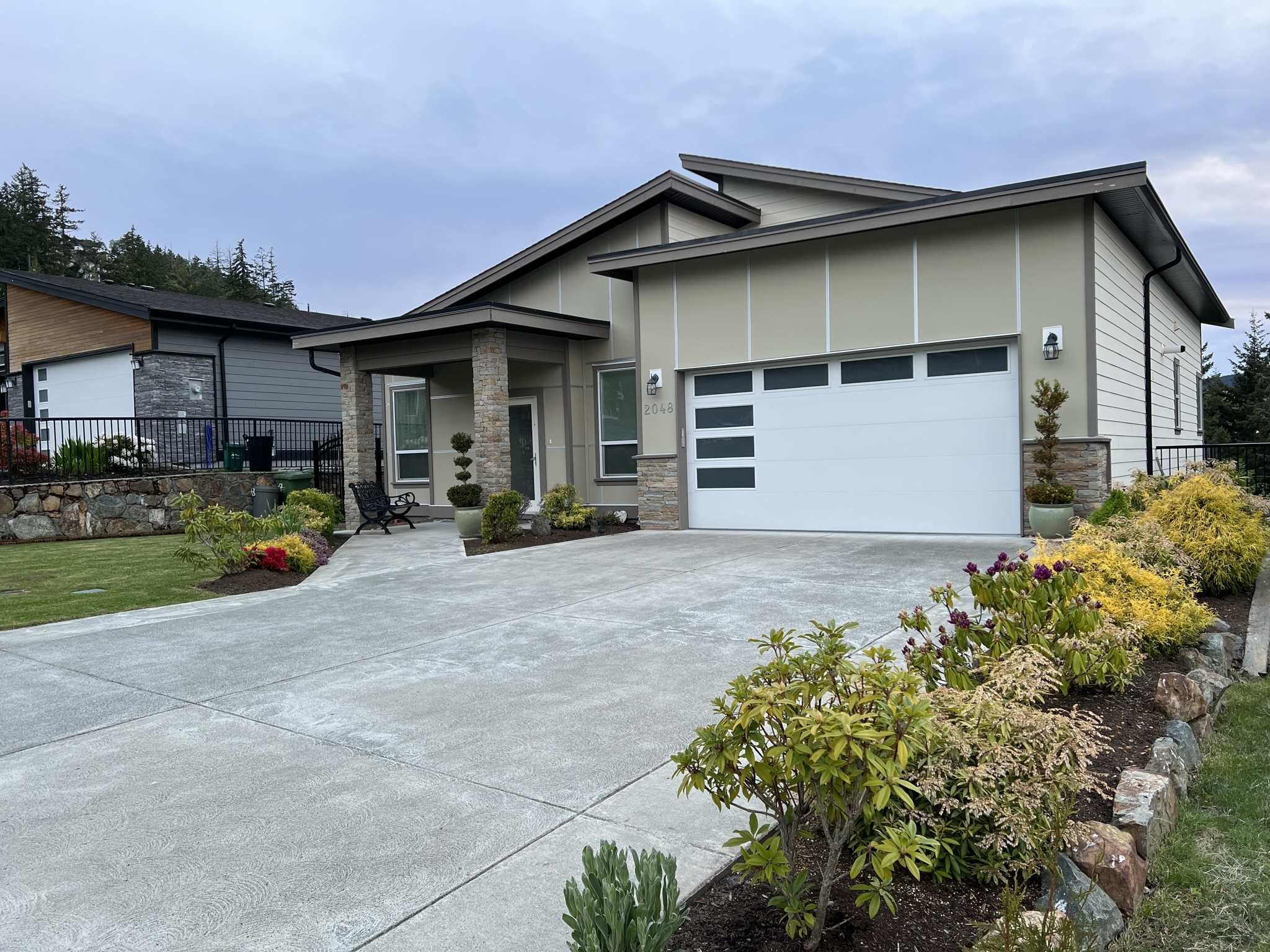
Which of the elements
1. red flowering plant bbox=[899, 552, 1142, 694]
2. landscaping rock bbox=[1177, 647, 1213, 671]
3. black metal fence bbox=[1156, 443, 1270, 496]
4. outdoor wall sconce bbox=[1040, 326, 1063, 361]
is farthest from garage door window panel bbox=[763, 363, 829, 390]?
red flowering plant bbox=[899, 552, 1142, 694]

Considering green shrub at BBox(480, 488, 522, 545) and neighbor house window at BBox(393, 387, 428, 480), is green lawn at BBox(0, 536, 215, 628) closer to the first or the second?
green shrub at BBox(480, 488, 522, 545)

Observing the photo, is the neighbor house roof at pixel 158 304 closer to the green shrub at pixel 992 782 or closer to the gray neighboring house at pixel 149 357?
the gray neighboring house at pixel 149 357

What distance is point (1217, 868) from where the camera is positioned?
109 inches

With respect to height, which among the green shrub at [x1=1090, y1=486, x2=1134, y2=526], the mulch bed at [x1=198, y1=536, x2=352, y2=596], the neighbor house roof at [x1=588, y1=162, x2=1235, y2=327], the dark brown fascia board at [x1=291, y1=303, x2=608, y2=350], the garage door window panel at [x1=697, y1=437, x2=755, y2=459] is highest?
the neighbor house roof at [x1=588, y1=162, x2=1235, y2=327]

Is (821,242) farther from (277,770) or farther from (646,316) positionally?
(277,770)

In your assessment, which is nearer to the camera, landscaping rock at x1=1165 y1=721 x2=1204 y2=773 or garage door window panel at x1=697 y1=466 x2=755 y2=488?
landscaping rock at x1=1165 y1=721 x2=1204 y2=773

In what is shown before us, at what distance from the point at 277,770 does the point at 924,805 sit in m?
2.72

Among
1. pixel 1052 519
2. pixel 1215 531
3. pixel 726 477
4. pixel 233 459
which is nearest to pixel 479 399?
pixel 726 477

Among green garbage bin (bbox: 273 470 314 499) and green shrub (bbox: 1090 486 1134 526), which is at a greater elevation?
green garbage bin (bbox: 273 470 314 499)

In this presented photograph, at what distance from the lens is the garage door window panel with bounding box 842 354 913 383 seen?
1143 cm

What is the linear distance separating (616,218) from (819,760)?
45.1 feet

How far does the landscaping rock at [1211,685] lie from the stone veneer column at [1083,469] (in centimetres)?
594

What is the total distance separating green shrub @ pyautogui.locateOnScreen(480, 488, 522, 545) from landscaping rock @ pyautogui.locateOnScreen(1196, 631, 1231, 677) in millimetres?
8990

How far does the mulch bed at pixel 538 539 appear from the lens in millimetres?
11953
